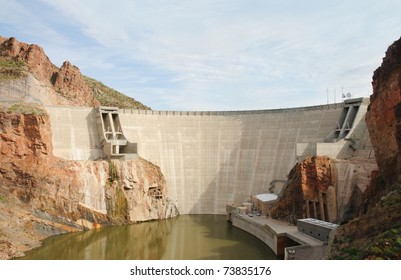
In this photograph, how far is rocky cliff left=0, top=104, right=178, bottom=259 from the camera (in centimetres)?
3584

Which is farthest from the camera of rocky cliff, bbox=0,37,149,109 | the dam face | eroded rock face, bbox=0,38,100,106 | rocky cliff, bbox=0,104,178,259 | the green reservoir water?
eroded rock face, bbox=0,38,100,106

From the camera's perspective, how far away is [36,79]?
62.3 meters

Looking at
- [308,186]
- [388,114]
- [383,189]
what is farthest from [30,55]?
[383,189]

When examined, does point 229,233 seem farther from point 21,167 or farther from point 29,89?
point 29,89

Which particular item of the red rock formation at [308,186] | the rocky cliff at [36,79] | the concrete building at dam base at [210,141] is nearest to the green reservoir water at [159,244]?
the red rock formation at [308,186]

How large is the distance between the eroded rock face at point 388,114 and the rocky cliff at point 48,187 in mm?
26017

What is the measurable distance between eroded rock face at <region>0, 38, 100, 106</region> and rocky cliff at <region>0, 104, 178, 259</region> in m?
22.9

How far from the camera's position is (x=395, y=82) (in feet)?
84.1

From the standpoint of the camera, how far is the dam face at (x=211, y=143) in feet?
150

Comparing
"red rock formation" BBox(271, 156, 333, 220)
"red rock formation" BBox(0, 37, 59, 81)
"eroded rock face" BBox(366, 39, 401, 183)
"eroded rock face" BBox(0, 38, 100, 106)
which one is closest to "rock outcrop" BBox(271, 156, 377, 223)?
"red rock formation" BBox(271, 156, 333, 220)

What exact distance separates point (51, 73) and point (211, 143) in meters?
36.7

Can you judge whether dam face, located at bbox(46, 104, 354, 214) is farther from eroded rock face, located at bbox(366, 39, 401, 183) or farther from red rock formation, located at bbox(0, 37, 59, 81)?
red rock formation, located at bbox(0, 37, 59, 81)

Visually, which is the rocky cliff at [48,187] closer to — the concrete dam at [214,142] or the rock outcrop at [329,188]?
the concrete dam at [214,142]

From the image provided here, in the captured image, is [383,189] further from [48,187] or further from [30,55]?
[30,55]
